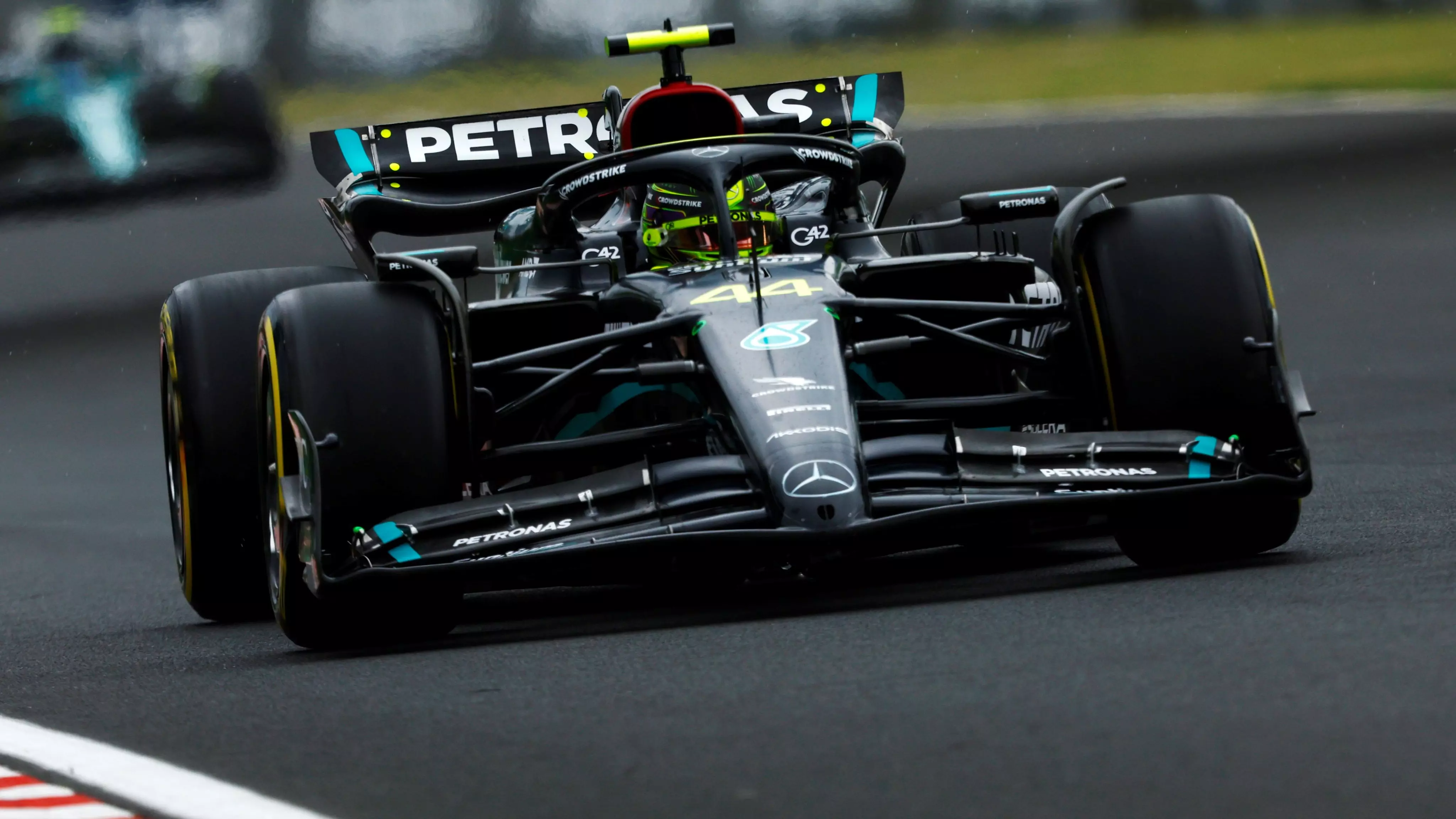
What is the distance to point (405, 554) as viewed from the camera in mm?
5828

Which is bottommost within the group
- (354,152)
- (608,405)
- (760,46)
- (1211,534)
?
(760,46)

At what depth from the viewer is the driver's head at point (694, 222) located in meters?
7.51

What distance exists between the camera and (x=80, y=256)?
17.9 m

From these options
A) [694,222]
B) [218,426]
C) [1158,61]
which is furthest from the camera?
[1158,61]

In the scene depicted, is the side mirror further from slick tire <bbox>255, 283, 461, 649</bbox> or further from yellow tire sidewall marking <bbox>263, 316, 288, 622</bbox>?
yellow tire sidewall marking <bbox>263, 316, 288, 622</bbox>

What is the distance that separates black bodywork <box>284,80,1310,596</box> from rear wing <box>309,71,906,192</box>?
1368 mm

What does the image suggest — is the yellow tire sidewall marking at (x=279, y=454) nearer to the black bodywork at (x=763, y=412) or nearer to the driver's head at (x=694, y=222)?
the black bodywork at (x=763, y=412)

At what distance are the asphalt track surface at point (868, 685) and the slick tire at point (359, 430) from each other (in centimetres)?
16

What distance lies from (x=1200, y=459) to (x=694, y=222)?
6.88ft

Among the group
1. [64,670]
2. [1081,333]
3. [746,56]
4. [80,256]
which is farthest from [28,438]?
[1081,333]

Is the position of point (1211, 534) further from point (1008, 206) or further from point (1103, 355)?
point (1008, 206)

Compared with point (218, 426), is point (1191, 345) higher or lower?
higher

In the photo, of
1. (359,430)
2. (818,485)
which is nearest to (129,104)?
(359,430)

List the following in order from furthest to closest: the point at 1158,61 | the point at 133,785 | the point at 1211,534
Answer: the point at 1158,61, the point at 1211,534, the point at 133,785
